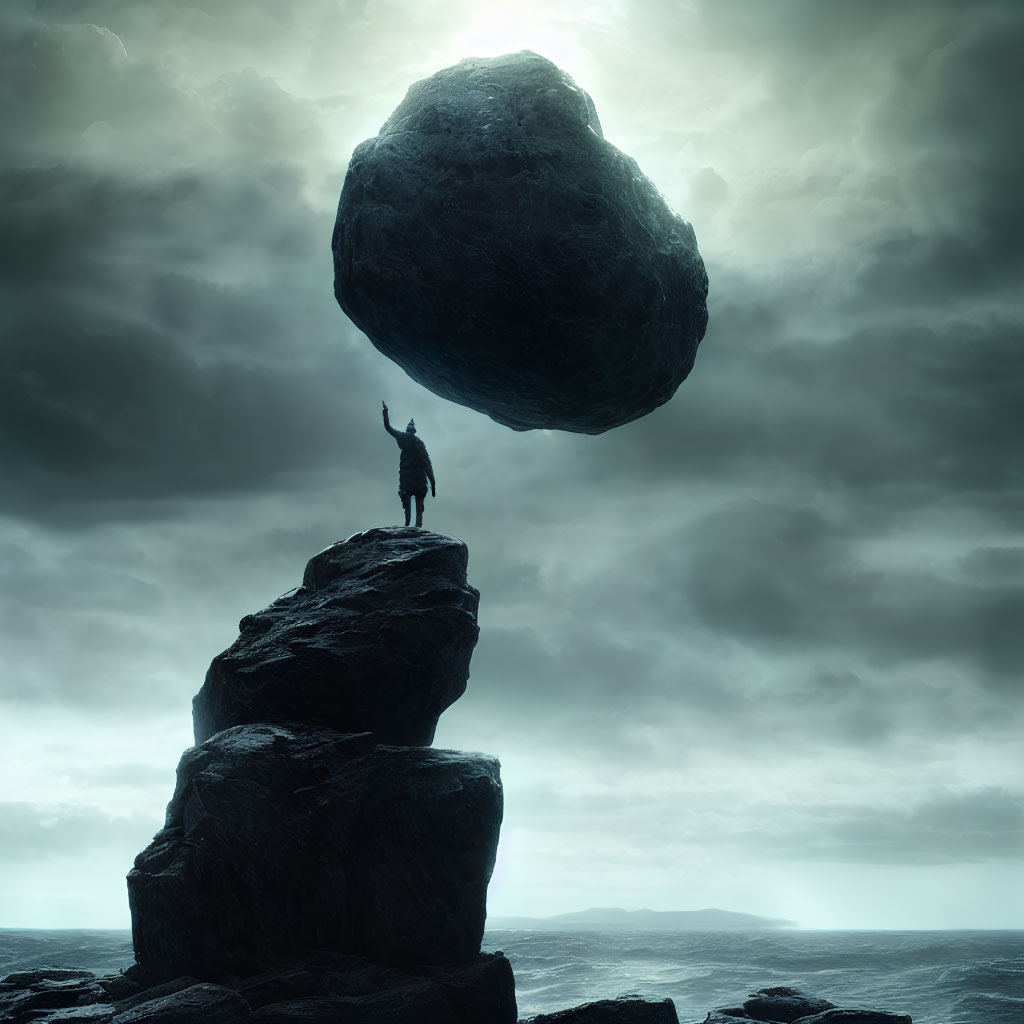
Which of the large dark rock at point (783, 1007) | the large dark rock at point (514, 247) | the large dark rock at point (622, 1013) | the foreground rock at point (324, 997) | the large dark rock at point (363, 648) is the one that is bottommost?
the large dark rock at point (783, 1007)

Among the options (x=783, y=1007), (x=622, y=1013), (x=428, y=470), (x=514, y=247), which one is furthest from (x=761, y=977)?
(x=514, y=247)

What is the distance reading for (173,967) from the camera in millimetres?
12297

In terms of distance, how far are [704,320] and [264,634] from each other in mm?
8141

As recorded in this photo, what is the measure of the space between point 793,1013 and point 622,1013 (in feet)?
33.4

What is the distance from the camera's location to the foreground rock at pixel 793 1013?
18.3 m

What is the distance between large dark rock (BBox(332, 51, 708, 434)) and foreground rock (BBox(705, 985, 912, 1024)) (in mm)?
14300

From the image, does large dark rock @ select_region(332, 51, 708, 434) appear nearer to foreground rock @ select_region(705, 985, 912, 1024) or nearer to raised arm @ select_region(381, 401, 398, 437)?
raised arm @ select_region(381, 401, 398, 437)

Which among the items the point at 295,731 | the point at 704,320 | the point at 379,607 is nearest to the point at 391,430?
the point at 379,607

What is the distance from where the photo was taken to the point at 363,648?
13.8 meters

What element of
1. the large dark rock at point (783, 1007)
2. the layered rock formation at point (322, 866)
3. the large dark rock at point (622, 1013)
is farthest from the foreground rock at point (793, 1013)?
the layered rock formation at point (322, 866)

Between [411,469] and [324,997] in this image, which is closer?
[324,997]

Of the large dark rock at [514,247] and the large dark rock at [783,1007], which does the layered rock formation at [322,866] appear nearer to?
the large dark rock at [514,247]

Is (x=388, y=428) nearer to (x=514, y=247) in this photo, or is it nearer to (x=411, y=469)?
(x=411, y=469)

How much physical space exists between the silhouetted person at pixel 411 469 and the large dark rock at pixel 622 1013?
27.6 ft
